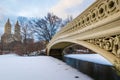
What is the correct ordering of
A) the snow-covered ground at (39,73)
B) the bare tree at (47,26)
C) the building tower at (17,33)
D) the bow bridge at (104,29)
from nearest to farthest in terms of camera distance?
the bow bridge at (104,29) < the snow-covered ground at (39,73) < the bare tree at (47,26) < the building tower at (17,33)

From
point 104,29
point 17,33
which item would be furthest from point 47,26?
point 104,29

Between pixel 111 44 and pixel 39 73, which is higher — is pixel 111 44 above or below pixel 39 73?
above

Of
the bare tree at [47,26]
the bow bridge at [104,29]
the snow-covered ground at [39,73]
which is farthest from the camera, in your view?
the bare tree at [47,26]

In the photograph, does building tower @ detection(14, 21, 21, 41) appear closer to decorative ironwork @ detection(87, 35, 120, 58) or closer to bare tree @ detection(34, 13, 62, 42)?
bare tree @ detection(34, 13, 62, 42)

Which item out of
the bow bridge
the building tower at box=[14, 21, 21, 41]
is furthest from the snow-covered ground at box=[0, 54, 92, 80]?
the building tower at box=[14, 21, 21, 41]

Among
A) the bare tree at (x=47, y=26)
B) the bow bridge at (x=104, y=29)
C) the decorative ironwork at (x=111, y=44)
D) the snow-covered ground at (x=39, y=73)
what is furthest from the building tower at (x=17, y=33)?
the decorative ironwork at (x=111, y=44)

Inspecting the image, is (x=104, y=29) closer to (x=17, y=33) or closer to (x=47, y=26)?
(x=47, y=26)

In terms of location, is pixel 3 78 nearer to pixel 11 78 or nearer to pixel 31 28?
pixel 11 78

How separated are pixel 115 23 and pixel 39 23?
1931cm

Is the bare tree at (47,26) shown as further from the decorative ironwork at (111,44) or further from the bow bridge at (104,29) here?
the decorative ironwork at (111,44)

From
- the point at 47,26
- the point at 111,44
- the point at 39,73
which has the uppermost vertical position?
the point at 47,26

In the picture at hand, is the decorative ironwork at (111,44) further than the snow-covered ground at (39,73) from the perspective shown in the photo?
No

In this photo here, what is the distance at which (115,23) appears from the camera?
226 centimetres

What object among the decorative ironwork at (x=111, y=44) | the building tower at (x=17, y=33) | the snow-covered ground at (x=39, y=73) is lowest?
the snow-covered ground at (x=39, y=73)
